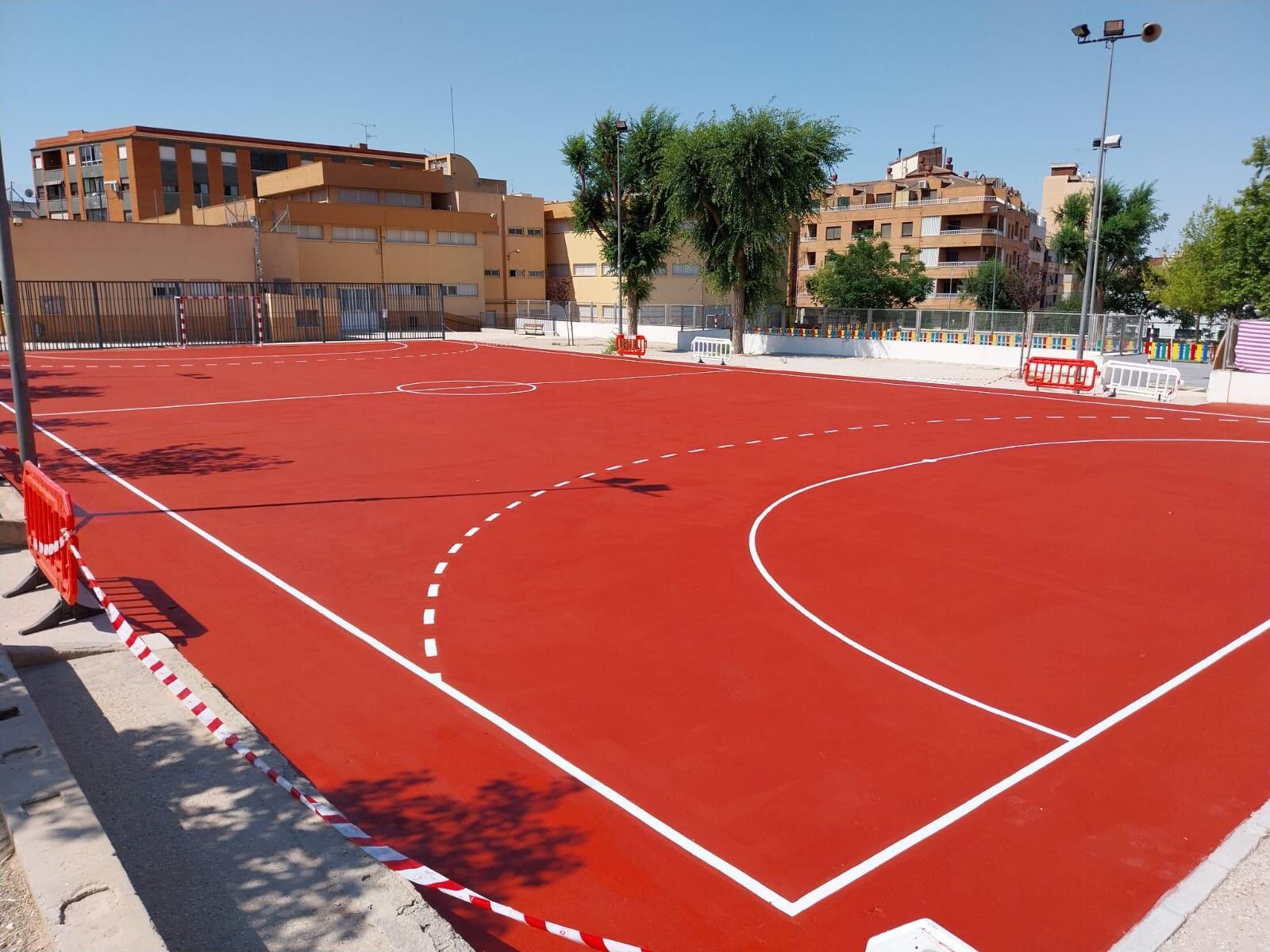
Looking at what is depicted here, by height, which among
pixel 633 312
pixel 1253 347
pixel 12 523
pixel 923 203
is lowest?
pixel 12 523

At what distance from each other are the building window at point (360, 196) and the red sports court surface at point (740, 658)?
48.3 m

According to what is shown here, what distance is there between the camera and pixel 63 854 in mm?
4480

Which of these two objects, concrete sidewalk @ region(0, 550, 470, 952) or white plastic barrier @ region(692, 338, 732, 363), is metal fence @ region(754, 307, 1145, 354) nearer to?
white plastic barrier @ region(692, 338, 732, 363)

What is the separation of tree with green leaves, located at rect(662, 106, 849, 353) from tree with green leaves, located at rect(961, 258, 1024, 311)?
123ft

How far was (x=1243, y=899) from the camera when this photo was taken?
15.8 feet

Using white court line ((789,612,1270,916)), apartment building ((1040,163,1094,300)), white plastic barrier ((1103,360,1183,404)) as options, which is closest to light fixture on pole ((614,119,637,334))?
white plastic barrier ((1103,360,1183,404))

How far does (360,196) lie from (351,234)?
5.01 meters

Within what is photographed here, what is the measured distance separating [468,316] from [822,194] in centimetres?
2947

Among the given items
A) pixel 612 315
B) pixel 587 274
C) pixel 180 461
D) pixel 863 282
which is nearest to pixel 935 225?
pixel 863 282

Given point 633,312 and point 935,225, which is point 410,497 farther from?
point 935,225

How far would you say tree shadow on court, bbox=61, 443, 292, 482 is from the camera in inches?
598

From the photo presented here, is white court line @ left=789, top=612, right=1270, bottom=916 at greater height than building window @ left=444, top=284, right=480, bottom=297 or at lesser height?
lesser

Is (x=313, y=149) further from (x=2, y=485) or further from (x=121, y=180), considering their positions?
(x=2, y=485)

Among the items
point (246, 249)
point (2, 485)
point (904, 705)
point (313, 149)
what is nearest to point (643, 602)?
point (904, 705)
